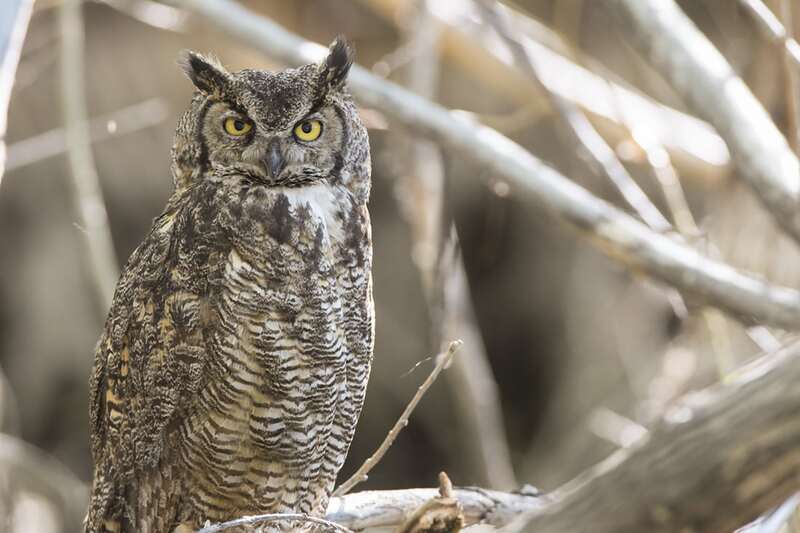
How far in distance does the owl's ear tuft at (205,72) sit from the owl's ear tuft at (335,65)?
0.81 feet

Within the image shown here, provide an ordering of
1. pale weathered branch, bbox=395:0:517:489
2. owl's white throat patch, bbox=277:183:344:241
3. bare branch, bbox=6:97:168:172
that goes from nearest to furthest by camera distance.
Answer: owl's white throat patch, bbox=277:183:344:241 → pale weathered branch, bbox=395:0:517:489 → bare branch, bbox=6:97:168:172

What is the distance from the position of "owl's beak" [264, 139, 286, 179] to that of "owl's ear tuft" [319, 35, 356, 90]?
0.26 metres

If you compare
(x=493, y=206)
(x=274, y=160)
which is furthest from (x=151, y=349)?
(x=493, y=206)

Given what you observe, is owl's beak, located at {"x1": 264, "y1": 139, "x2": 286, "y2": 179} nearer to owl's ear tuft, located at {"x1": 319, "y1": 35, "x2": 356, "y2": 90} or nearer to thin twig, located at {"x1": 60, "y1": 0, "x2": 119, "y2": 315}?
owl's ear tuft, located at {"x1": 319, "y1": 35, "x2": 356, "y2": 90}

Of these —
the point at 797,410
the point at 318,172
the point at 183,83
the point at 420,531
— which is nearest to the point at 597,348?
the point at 183,83

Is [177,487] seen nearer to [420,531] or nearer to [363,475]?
[363,475]

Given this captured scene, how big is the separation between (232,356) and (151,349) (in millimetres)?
224

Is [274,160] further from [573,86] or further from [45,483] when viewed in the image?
[45,483]

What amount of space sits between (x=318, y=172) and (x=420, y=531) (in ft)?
3.46

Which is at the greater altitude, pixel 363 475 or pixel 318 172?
pixel 318 172

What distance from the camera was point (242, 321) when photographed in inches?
101

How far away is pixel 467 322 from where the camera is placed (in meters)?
5.43

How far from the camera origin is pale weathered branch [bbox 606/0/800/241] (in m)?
3.24

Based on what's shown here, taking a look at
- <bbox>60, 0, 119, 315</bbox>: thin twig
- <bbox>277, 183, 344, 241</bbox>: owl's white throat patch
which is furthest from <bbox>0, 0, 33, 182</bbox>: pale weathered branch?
<bbox>60, 0, 119, 315</bbox>: thin twig
